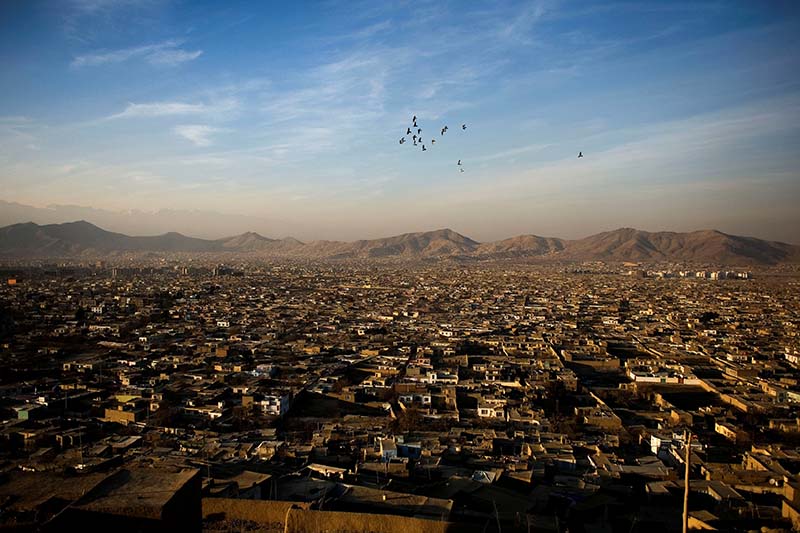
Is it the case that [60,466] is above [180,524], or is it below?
below

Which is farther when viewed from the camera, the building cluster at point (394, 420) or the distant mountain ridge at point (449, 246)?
the distant mountain ridge at point (449, 246)

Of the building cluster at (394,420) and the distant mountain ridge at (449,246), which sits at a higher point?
the distant mountain ridge at (449,246)

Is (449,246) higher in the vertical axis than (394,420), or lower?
higher

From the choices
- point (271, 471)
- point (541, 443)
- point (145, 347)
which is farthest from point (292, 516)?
point (145, 347)

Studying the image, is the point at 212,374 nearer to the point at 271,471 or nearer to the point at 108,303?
the point at 271,471

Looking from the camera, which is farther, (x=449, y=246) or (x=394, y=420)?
(x=449, y=246)
